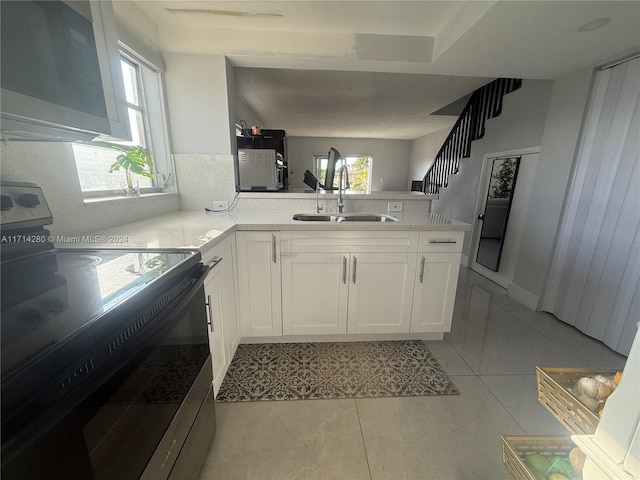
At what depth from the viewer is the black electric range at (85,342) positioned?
16.1 inches

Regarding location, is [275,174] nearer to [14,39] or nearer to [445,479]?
[14,39]

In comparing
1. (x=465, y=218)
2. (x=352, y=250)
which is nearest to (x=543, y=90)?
(x=465, y=218)

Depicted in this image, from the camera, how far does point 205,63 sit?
6.99 feet

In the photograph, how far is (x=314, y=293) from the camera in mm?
1926

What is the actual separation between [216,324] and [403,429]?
1.18 metres

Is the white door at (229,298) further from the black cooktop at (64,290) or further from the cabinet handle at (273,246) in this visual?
the black cooktop at (64,290)

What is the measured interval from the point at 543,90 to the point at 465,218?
1900mm

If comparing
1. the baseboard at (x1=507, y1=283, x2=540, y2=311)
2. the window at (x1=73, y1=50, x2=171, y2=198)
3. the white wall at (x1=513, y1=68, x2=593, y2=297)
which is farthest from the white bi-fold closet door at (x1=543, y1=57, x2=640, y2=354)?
the window at (x1=73, y1=50, x2=171, y2=198)

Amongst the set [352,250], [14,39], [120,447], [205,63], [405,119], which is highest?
[405,119]

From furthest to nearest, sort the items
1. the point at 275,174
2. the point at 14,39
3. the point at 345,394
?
the point at 275,174 → the point at 345,394 → the point at 14,39

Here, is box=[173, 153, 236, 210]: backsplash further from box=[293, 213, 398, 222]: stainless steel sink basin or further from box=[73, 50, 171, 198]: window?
box=[293, 213, 398, 222]: stainless steel sink basin

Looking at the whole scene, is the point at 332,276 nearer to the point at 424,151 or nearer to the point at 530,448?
the point at 530,448

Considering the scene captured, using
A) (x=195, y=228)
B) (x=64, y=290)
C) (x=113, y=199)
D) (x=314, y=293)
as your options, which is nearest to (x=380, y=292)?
(x=314, y=293)

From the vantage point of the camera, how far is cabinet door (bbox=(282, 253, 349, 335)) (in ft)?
6.13
